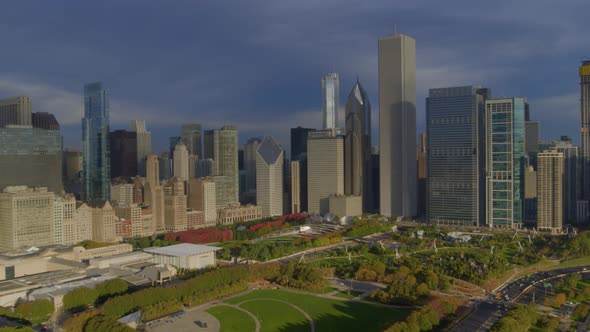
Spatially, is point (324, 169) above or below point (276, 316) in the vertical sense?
above

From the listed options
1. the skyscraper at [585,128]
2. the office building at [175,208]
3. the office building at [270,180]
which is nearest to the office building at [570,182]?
the skyscraper at [585,128]

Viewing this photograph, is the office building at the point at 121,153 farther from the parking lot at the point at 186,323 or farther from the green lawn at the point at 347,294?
the parking lot at the point at 186,323

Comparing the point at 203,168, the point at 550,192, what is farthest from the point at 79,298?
the point at 203,168

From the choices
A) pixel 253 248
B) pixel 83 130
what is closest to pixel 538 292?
pixel 253 248

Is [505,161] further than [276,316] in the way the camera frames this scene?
Yes

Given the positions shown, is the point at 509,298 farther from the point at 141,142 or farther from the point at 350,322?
the point at 141,142
